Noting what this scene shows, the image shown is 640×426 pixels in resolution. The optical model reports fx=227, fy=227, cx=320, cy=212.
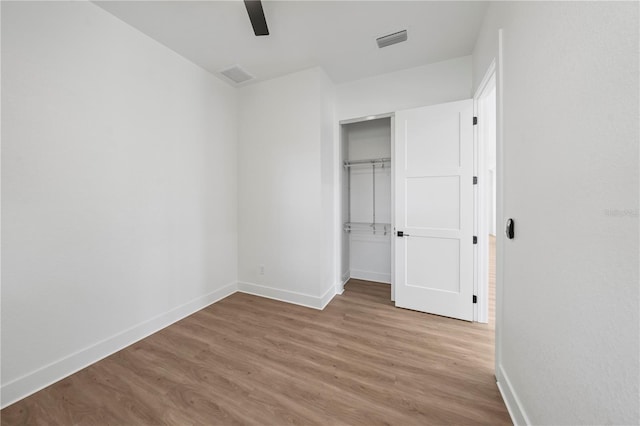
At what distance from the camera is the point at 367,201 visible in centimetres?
379

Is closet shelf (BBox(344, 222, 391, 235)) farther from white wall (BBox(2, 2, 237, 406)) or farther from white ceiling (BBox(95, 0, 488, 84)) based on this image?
white wall (BBox(2, 2, 237, 406))

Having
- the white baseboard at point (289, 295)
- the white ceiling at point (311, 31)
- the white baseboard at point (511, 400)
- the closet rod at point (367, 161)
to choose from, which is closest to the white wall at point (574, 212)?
the white baseboard at point (511, 400)

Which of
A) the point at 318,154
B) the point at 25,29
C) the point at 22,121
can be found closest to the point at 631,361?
the point at 318,154

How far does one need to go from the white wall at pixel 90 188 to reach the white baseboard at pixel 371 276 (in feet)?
7.60

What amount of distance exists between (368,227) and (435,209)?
128 centimetres

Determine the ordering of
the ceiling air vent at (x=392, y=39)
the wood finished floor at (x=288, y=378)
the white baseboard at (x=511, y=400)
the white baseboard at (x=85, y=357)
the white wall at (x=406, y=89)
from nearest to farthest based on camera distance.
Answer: the white baseboard at (x=511, y=400), the wood finished floor at (x=288, y=378), the white baseboard at (x=85, y=357), the ceiling air vent at (x=392, y=39), the white wall at (x=406, y=89)

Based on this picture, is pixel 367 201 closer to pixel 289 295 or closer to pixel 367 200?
pixel 367 200

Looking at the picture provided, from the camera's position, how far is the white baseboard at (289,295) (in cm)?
279

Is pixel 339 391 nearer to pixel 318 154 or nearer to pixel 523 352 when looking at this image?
pixel 523 352

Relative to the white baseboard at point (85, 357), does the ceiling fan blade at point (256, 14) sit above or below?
above

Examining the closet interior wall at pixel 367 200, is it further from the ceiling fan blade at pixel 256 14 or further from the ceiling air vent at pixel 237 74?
the ceiling fan blade at pixel 256 14

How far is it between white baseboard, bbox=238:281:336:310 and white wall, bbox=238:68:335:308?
0.01 meters

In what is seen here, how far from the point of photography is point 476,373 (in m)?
1.69

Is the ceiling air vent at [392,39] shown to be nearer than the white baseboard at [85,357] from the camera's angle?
No
